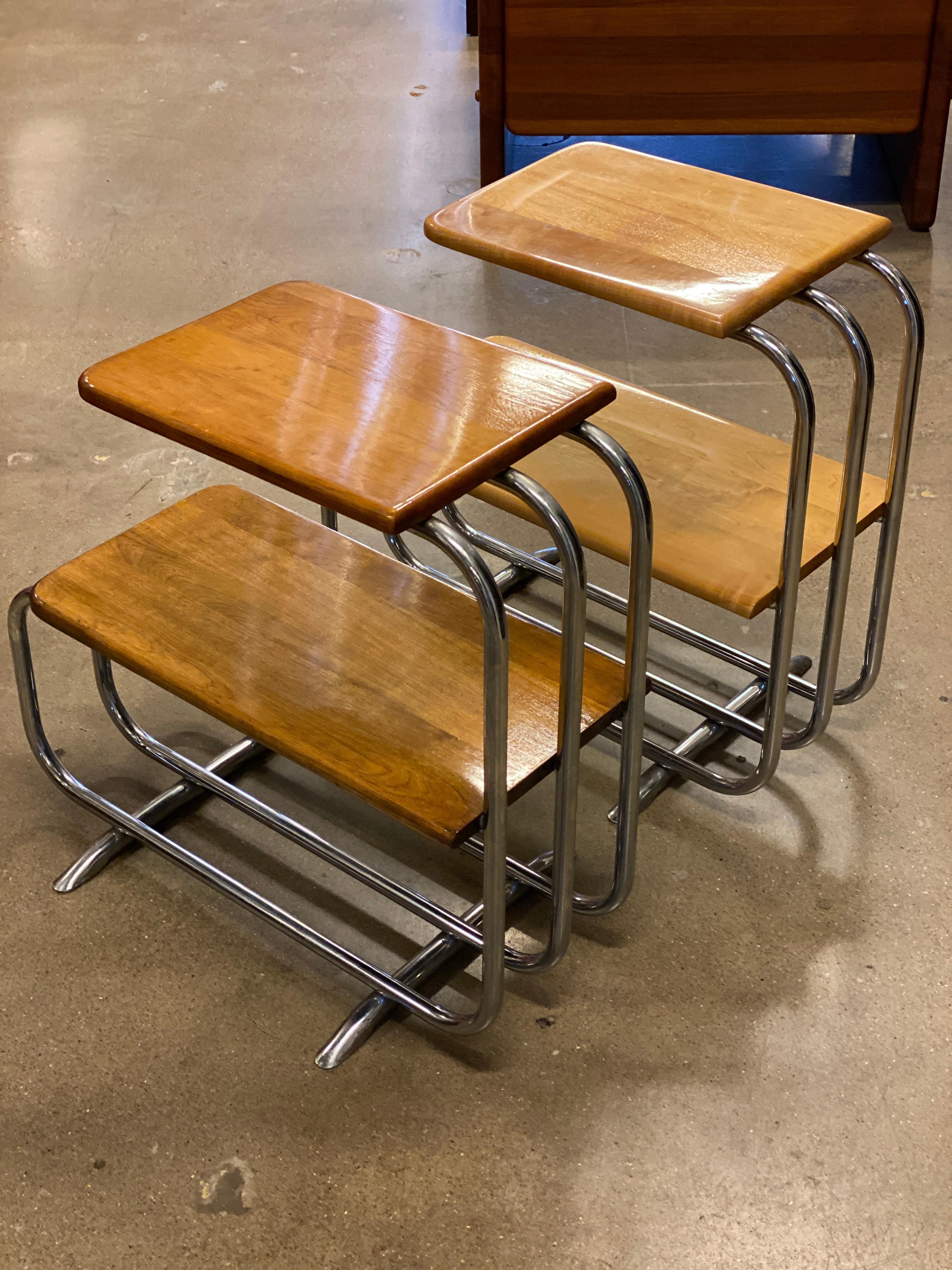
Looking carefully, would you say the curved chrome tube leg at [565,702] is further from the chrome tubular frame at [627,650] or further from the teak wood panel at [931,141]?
the teak wood panel at [931,141]

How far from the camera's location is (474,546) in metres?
1.77

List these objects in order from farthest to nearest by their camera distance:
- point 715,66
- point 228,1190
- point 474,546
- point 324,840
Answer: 1. point 715,66
2. point 324,840
3. point 474,546
4. point 228,1190

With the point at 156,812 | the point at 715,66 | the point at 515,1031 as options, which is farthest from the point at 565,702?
the point at 715,66

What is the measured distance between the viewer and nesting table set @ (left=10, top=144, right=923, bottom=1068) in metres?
1.32

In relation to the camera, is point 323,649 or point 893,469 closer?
point 323,649

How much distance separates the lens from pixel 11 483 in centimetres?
268

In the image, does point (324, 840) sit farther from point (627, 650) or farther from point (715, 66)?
point (715, 66)

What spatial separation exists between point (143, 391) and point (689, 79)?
2458mm

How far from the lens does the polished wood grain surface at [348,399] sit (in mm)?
1215

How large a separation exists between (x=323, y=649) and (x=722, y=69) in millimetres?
2340

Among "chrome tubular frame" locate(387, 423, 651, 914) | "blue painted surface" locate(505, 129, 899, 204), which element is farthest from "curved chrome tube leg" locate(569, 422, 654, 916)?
"blue painted surface" locate(505, 129, 899, 204)

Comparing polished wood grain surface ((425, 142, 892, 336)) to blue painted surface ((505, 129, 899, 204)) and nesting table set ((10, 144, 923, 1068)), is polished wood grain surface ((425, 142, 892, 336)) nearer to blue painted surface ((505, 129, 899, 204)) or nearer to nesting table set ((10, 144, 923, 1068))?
nesting table set ((10, 144, 923, 1068))

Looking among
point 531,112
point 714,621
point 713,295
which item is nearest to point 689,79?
point 531,112

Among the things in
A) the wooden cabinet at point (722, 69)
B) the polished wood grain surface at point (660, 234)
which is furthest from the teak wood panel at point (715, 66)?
the polished wood grain surface at point (660, 234)
